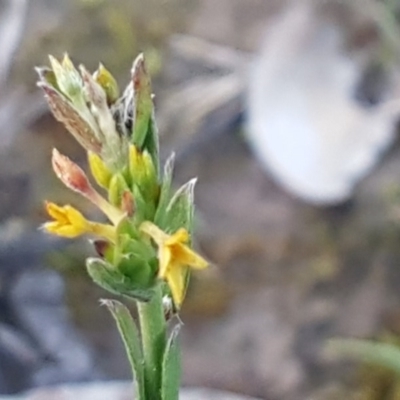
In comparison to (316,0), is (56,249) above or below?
below

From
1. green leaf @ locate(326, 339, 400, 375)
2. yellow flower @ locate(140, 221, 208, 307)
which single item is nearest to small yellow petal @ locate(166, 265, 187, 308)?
yellow flower @ locate(140, 221, 208, 307)

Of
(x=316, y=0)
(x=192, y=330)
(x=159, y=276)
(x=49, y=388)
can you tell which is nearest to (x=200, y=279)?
(x=192, y=330)

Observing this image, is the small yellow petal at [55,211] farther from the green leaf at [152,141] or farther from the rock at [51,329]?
the rock at [51,329]

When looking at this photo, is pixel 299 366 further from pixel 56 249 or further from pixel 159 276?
pixel 159 276

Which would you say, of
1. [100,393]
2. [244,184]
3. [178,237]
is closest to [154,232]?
[178,237]

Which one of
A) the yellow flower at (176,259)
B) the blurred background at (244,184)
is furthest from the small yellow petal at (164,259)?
the blurred background at (244,184)

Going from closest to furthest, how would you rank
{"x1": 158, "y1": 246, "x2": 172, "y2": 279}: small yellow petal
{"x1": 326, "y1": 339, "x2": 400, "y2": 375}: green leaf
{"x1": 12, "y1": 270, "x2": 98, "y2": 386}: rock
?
{"x1": 158, "y1": 246, "x2": 172, "y2": 279}: small yellow petal, {"x1": 326, "y1": 339, "x2": 400, "y2": 375}: green leaf, {"x1": 12, "y1": 270, "x2": 98, "y2": 386}: rock

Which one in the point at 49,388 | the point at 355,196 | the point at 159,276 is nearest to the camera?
the point at 159,276

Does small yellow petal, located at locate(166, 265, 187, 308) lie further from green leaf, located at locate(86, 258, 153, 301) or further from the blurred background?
the blurred background
